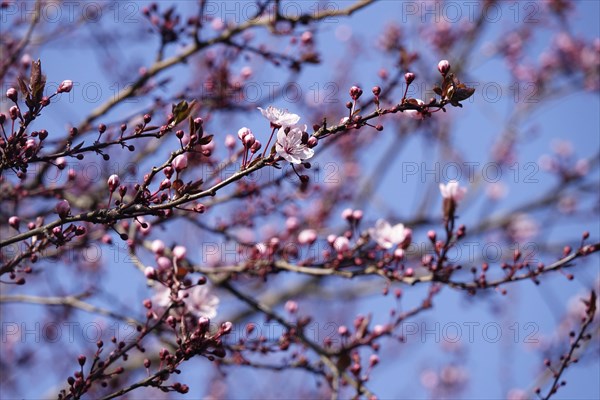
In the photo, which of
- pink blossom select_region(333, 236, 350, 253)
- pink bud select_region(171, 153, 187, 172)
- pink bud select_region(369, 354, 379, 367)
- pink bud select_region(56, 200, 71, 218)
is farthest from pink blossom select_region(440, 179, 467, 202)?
pink bud select_region(56, 200, 71, 218)

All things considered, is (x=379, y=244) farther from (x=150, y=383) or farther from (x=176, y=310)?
(x=150, y=383)

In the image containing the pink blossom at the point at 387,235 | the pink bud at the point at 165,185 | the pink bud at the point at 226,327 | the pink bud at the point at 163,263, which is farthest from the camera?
the pink blossom at the point at 387,235

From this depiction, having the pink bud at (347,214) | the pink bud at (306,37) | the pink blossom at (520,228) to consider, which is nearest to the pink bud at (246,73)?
the pink bud at (306,37)

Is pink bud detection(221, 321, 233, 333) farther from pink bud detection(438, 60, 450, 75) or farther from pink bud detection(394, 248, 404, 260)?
pink bud detection(438, 60, 450, 75)

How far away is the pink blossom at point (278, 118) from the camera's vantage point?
1.71 metres

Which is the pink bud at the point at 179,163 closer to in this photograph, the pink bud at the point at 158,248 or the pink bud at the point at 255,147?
the pink bud at the point at 255,147

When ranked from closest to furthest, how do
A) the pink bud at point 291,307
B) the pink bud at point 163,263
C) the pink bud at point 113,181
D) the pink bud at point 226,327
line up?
the pink bud at point 113,181
the pink bud at point 226,327
the pink bud at point 163,263
the pink bud at point 291,307

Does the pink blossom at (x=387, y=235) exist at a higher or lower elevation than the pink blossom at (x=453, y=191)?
lower

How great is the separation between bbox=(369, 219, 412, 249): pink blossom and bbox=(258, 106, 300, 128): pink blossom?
45.3 inches

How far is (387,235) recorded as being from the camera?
109 inches

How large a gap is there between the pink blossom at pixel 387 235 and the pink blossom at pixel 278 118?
1.15 m

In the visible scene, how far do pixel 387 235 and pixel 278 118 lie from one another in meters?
1.24

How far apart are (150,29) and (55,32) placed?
5.49ft

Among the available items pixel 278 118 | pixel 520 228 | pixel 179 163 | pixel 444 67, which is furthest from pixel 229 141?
pixel 520 228
